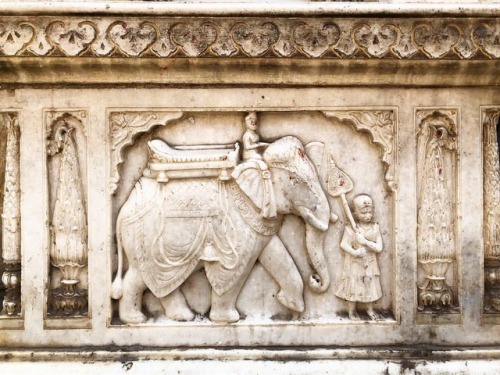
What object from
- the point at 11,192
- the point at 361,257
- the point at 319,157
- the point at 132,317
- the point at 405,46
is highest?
the point at 405,46

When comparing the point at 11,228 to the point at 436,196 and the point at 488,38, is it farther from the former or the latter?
the point at 488,38

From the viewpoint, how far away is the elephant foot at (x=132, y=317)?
12.7 feet

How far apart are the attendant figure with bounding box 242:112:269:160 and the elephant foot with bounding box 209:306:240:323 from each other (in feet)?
3.23

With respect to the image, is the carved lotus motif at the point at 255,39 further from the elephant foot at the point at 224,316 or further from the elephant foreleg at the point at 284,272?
the elephant foot at the point at 224,316

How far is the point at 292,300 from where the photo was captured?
153 inches

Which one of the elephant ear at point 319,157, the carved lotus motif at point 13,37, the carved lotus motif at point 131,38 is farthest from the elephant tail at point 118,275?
the elephant ear at point 319,157

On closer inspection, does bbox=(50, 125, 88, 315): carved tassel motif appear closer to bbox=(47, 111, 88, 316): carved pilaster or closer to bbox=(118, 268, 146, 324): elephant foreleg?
bbox=(47, 111, 88, 316): carved pilaster

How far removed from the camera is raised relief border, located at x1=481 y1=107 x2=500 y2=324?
3.87 m

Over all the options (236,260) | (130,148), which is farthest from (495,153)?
(130,148)

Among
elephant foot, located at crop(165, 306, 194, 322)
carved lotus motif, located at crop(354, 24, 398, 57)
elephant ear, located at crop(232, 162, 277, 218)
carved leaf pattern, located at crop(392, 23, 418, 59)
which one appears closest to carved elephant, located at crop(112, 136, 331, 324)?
elephant ear, located at crop(232, 162, 277, 218)

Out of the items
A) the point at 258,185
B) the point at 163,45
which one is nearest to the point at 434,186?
the point at 258,185

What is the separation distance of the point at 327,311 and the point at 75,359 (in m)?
1.63

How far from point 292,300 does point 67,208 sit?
5.03ft

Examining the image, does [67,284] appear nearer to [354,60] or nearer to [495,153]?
[354,60]
